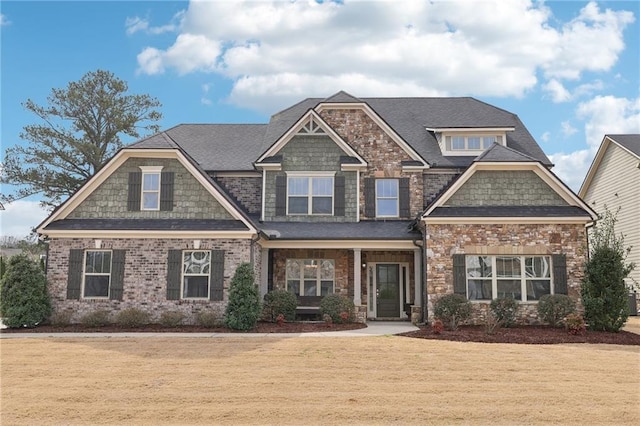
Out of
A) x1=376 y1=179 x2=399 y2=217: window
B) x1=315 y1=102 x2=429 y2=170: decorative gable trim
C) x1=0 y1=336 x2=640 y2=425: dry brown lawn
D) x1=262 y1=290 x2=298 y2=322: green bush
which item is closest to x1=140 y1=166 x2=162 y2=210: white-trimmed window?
x1=262 y1=290 x2=298 y2=322: green bush

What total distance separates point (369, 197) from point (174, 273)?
792 cm

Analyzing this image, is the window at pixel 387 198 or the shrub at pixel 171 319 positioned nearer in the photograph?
the shrub at pixel 171 319

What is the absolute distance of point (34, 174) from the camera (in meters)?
30.5

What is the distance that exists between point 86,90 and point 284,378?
27.9m

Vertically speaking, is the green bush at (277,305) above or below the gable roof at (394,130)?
below

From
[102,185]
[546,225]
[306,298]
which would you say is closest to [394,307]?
[306,298]

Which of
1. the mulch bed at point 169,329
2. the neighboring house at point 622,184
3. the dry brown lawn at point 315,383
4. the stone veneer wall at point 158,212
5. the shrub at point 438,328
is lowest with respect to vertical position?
the dry brown lawn at point 315,383

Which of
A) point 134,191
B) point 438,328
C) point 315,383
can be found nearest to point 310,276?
point 438,328

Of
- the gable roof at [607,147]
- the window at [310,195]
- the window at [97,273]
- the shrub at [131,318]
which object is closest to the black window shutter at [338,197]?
the window at [310,195]

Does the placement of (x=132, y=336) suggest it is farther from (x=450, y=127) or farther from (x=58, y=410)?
(x=450, y=127)

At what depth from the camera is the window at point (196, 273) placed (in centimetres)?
1738

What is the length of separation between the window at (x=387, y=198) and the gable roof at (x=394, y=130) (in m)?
1.45

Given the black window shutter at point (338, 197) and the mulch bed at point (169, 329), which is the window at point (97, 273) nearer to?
the mulch bed at point (169, 329)

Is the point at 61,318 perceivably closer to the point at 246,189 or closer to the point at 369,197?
the point at 246,189
